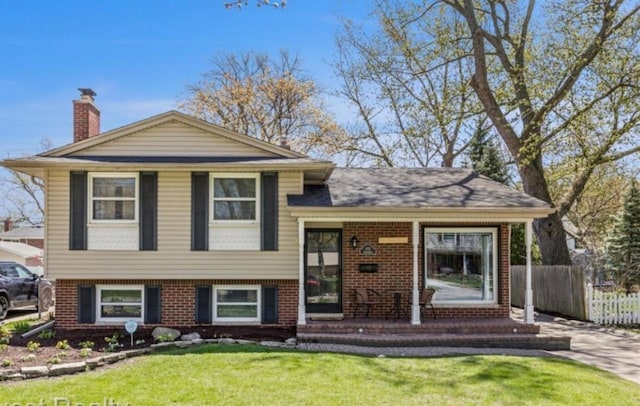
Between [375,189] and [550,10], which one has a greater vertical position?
[550,10]

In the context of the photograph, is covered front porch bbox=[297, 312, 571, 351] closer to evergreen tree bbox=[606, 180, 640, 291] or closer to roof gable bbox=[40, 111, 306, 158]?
roof gable bbox=[40, 111, 306, 158]

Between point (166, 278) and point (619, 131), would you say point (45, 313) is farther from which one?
point (619, 131)

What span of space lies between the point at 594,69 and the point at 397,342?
40.8 feet

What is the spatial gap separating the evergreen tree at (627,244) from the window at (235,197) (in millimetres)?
14120

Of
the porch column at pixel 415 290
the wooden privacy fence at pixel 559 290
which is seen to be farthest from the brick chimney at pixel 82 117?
the wooden privacy fence at pixel 559 290

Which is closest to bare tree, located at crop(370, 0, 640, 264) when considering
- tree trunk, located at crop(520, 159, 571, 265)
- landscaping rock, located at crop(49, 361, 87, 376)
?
tree trunk, located at crop(520, 159, 571, 265)

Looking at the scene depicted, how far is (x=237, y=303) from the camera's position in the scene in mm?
11961

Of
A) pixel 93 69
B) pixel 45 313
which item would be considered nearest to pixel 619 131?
pixel 45 313

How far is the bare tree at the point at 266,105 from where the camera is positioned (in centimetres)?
3089

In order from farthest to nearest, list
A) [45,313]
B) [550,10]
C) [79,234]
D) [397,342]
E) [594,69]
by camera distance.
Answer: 1. [550,10]
2. [594,69]
3. [45,313]
4. [79,234]
5. [397,342]

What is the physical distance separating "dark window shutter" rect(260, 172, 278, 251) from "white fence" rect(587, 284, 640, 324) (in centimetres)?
860

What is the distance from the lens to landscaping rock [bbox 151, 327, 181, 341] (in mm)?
10352

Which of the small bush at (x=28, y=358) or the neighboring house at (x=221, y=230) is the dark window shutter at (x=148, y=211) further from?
the small bush at (x=28, y=358)

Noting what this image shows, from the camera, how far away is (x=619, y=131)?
52.5 feet
